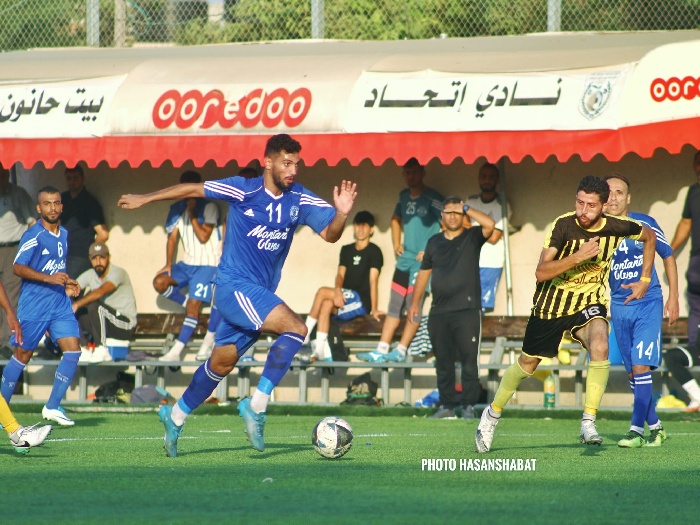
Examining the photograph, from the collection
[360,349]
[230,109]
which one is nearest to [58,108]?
[230,109]

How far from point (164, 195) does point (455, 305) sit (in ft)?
19.1

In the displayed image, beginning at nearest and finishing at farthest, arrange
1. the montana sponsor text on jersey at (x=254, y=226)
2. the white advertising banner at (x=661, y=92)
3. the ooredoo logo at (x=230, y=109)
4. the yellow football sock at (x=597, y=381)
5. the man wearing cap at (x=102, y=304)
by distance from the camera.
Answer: the montana sponsor text on jersey at (x=254, y=226), the yellow football sock at (x=597, y=381), the white advertising banner at (x=661, y=92), the ooredoo logo at (x=230, y=109), the man wearing cap at (x=102, y=304)

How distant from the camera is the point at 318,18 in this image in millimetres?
18062

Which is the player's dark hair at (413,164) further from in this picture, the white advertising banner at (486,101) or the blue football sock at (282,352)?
the blue football sock at (282,352)

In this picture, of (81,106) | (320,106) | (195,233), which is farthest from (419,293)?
(81,106)

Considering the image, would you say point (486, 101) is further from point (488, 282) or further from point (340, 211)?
point (340, 211)

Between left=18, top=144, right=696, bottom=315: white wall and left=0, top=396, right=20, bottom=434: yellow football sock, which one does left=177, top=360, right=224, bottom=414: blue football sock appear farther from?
left=18, top=144, right=696, bottom=315: white wall

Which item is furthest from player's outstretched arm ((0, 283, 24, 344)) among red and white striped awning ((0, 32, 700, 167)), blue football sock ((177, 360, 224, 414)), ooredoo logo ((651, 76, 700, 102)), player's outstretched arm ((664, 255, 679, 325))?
ooredoo logo ((651, 76, 700, 102))

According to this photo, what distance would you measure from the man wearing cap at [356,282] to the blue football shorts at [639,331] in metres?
5.31

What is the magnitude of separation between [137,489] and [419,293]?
7545 mm

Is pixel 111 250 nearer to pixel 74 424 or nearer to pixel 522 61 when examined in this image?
pixel 74 424

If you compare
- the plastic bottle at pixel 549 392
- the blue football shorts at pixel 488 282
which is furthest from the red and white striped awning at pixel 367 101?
the plastic bottle at pixel 549 392

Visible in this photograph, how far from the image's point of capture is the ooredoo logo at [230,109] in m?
15.1

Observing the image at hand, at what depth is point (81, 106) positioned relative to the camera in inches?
631
